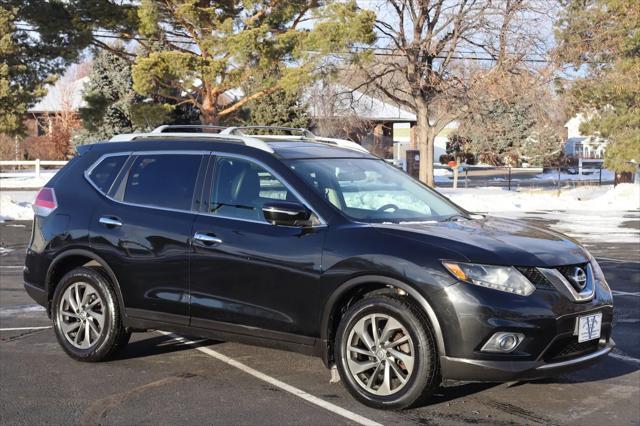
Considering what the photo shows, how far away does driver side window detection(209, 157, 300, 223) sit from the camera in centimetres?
553

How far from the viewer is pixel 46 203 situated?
6.56 metres

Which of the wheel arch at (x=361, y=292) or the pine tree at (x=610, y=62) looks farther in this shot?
the pine tree at (x=610, y=62)

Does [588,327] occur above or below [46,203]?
below

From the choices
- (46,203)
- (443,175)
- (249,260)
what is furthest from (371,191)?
(443,175)

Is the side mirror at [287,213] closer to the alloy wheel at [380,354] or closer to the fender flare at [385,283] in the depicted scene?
the fender flare at [385,283]

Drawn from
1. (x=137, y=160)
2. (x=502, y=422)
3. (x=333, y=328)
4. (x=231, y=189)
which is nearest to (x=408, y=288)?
(x=333, y=328)

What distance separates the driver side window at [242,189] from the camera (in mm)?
5527

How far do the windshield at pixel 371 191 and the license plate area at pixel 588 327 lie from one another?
4.18 feet

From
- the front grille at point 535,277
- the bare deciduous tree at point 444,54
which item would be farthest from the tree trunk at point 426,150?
the front grille at point 535,277

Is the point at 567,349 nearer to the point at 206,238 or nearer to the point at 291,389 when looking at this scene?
the point at 291,389

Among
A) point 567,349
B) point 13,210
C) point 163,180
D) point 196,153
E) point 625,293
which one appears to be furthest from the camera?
point 13,210

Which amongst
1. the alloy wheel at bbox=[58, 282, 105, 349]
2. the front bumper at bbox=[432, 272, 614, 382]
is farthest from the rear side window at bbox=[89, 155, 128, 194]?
the front bumper at bbox=[432, 272, 614, 382]

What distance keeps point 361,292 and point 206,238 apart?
124cm

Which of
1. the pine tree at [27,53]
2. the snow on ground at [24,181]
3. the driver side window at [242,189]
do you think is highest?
the pine tree at [27,53]
